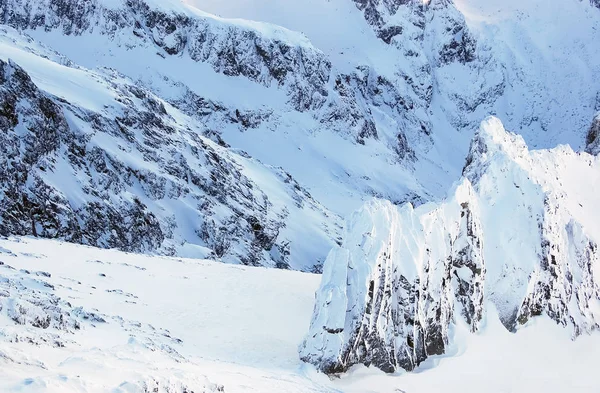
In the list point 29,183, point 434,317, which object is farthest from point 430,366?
point 29,183

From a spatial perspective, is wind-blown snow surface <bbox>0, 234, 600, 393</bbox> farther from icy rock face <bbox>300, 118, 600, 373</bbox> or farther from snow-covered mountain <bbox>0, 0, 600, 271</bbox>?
snow-covered mountain <bbox>0, 0, 600, 271</bbox>

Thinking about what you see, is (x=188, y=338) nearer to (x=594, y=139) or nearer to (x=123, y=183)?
(x=123, y=183)

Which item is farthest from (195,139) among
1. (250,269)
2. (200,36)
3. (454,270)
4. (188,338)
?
(200,36)

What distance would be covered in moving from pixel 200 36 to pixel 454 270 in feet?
473

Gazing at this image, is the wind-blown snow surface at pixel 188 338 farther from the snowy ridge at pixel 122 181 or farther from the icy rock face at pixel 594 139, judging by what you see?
the icy rock face at pixel 594 139

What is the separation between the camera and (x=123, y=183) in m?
71.5

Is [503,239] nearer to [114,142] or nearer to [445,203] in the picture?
[445,203]

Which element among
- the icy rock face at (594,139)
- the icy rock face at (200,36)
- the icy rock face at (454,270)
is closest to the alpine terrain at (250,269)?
the icy rock face at (454,270)

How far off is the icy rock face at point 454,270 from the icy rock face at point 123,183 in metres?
33.8

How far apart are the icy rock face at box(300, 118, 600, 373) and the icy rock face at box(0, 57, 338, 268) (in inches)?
1331

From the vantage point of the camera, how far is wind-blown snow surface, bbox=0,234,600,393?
53.6ft

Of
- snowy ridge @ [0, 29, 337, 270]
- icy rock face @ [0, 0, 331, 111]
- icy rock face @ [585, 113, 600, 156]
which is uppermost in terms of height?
icy rock face @ [585, 113, 600, 156]

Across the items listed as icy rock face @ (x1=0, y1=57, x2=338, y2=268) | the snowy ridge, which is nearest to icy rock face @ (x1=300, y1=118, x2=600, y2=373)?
icy rock face @ (x1=0, y1=57, x2=338, y2=268)

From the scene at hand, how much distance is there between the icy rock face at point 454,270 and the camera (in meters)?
26.8
